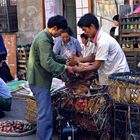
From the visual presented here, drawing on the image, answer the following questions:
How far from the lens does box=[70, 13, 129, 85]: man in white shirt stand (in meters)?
5.41

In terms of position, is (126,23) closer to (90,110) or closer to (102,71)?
(102,71)

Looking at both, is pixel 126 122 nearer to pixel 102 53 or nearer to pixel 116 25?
pixel 102 53

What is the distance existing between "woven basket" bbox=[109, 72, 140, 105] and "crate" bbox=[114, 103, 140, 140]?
0.30 ft

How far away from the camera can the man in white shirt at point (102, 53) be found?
5.41 metres

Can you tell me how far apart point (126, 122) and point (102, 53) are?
993mm

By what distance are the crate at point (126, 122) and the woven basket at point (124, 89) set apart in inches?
3.6

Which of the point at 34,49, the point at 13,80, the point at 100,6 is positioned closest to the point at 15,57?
the point at 13,80

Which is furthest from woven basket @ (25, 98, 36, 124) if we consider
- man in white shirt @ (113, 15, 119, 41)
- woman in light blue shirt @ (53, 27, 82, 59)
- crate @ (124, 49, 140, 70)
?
man in white shirt @ (113, 15, 119, 41)

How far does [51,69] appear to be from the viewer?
17.7ft


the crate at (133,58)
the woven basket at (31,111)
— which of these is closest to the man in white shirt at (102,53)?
the woven basket at (31,111)

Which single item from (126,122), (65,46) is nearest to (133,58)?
(65,46)

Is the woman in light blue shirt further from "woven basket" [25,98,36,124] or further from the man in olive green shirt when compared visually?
the man in olive green shirt

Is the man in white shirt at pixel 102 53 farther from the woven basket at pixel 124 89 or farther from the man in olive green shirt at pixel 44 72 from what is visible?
the woven basket at pixel 124 89

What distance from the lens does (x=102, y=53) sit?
17.7 feet
